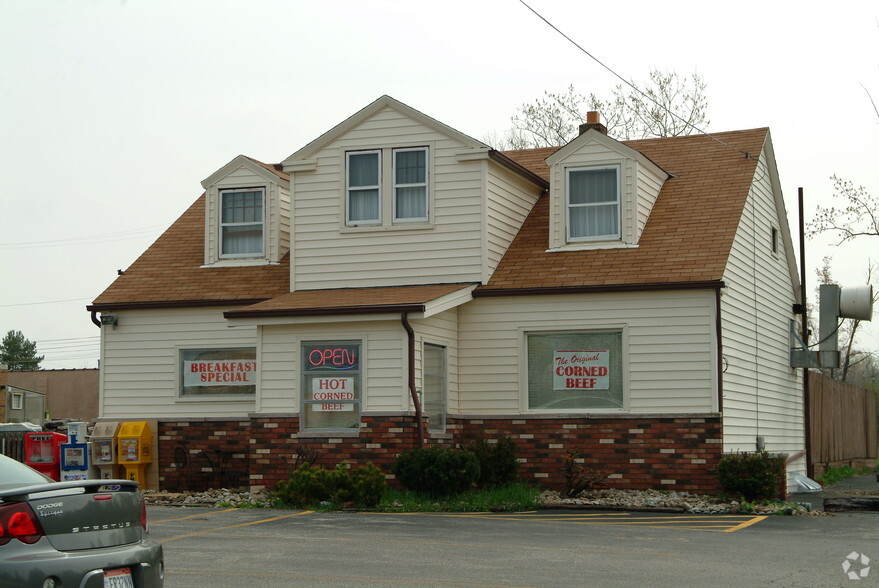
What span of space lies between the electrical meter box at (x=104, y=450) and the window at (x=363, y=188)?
6017 mm

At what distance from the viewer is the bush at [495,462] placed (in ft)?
60.3

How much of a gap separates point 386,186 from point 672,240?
5135 millimetres

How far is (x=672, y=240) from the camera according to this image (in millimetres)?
19750

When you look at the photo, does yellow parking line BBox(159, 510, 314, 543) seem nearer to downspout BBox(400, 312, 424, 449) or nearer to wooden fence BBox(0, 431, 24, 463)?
downspout BBox(400, 312, 424, 449)

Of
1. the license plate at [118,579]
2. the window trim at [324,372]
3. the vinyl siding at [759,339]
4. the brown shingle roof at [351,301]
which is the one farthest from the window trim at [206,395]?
the license plate at [118,579]

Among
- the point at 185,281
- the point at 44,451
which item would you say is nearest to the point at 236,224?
the point at 185,281

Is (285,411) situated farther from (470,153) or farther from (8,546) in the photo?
(8,546)

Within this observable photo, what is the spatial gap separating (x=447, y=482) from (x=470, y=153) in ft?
19.5

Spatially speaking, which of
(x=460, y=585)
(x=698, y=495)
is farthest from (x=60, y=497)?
(x=698, y=495)

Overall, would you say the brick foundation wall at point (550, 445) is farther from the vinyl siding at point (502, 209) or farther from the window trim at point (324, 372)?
the vinyl siding at point (502, 209)

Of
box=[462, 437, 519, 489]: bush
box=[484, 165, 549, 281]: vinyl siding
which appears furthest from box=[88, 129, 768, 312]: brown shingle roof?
box=[462, 437, 519, 489]: bush

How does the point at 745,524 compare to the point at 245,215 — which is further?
the point at 245,215

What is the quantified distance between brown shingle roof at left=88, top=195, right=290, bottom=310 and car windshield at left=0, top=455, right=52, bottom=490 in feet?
39.7

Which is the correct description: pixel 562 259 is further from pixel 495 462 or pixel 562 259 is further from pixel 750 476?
pixel 750 476
